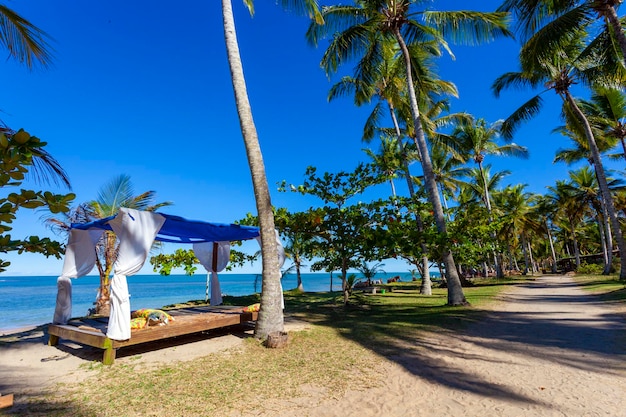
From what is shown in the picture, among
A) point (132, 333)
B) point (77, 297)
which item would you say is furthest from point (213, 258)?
point (77, 297)

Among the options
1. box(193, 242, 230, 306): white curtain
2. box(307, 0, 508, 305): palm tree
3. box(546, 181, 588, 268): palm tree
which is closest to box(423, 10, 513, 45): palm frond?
box(307, 0, 508, 305): palm tree

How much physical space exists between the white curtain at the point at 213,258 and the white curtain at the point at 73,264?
3181mm

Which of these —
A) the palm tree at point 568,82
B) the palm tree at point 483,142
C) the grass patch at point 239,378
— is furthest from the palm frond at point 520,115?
the grass patch at point 239,378

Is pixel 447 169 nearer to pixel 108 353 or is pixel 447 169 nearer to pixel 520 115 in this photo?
pixel 520 115

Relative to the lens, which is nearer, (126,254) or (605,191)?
(126,254)

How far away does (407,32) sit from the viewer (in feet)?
41.8

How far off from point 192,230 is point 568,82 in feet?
58.3

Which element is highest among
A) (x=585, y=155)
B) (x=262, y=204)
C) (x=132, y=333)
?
(x=585, y=155)

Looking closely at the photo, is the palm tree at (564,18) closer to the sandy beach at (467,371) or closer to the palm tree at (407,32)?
the palm tree at (407,32)

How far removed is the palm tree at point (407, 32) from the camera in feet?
35.8

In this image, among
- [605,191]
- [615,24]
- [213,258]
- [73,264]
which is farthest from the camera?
[605,191]

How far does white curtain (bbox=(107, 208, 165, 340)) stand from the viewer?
5293 mm

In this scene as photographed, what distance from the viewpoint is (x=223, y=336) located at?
7281 millimetres

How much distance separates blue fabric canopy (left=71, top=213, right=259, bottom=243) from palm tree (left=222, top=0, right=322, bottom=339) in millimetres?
1915
